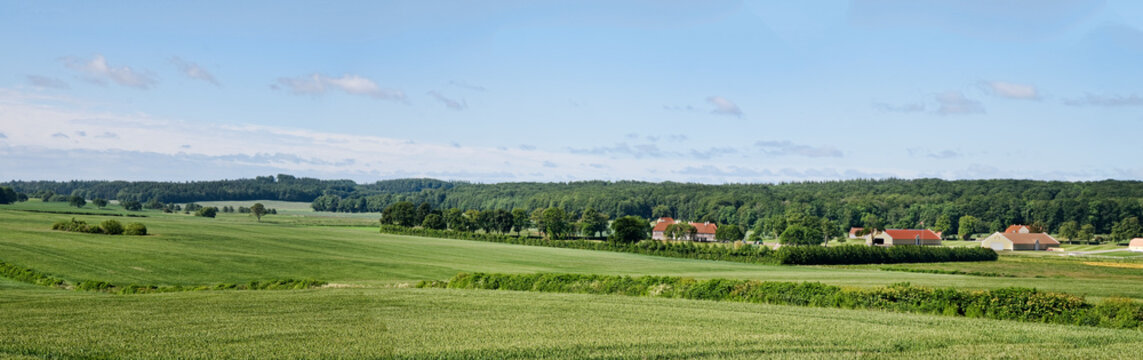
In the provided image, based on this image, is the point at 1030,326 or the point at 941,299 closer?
the point at 1030,326

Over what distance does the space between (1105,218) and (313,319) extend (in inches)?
6924

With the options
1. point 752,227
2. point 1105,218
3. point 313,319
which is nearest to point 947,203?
point 1105,218

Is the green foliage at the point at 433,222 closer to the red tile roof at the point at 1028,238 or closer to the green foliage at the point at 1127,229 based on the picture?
the red tile roof at the point at 1028,238

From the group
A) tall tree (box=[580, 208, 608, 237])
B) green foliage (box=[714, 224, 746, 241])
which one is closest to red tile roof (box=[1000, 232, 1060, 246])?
green foliage (box=[714, 224, 746, 241])

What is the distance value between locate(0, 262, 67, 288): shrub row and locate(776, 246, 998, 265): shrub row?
216 feet

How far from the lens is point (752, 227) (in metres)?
189

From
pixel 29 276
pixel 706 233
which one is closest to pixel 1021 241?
pixel 706 233

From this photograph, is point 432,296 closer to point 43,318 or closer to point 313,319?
point 313,319

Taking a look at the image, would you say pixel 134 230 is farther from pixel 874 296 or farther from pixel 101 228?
pixel 874 296

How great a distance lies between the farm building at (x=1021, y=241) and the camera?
133 meters

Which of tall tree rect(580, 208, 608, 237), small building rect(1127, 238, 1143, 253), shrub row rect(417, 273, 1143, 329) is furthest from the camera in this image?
tall tree rect(580, 208, 608, 237)

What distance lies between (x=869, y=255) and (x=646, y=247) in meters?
28.3

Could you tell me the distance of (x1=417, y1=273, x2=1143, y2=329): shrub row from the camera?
933 inches

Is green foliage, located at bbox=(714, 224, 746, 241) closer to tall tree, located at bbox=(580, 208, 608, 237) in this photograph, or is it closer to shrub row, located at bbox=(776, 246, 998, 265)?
tall tree, located at bbox=(580, 208, 608, 237)
